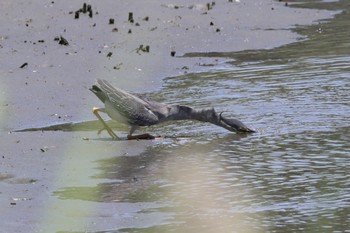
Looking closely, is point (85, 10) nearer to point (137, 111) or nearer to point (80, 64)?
point (80, 64)

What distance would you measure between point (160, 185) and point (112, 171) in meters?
0.65

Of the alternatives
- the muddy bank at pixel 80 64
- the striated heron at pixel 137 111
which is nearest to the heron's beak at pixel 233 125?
the striated heron at pixel 137 111

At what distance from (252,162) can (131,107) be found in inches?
58.1

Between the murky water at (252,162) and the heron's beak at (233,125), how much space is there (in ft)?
0.27

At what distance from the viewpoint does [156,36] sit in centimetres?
1744

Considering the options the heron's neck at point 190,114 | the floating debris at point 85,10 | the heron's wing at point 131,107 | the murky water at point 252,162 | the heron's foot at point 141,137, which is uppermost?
the floating debris at point 85,10

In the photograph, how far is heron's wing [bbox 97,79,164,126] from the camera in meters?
10.8

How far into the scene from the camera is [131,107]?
1083 centimetres

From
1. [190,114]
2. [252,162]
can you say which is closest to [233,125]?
[190,114]

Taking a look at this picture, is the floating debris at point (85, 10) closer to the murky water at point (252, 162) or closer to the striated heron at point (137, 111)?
the murky water at point (252, 162)

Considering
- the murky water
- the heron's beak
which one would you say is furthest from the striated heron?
the murky water

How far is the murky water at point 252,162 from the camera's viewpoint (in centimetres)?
820

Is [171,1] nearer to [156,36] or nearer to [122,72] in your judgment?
[156,36]

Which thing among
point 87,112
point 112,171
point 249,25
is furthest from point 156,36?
point 112,171
